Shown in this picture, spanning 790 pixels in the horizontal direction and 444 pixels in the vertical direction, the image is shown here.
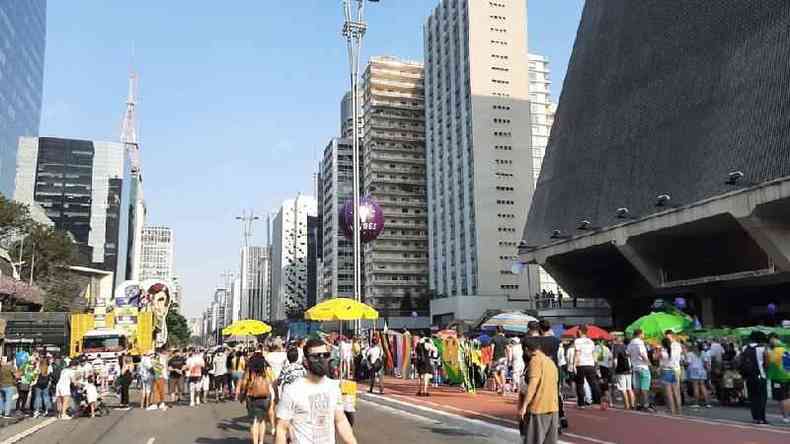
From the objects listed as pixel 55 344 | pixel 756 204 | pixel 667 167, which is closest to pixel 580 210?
pixel 667 167

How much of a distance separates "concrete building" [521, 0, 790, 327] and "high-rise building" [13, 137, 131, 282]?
311ft

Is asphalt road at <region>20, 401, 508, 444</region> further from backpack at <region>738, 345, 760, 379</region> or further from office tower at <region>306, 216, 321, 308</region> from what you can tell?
office tower at <region>306, 216, 321, 308</region>

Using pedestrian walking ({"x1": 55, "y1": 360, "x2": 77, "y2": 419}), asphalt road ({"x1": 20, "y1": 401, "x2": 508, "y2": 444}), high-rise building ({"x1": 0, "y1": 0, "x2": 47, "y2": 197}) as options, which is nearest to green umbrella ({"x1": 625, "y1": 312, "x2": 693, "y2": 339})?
asphalt road ({"x1": 20, "y1": 401, "x2": 508, "y2": 444})

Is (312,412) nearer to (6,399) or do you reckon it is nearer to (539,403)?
(539,403)

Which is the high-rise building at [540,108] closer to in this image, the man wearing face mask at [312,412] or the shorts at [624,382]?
the shorts at [624,382]

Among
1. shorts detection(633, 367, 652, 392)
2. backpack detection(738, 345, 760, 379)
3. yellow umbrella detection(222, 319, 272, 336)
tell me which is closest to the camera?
backpack detection(738, 345, 760, 379)

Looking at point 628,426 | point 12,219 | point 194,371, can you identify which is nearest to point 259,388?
point 628,426

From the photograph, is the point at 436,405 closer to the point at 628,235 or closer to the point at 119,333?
the point at 119,333

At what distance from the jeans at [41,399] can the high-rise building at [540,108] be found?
94251 millimetres

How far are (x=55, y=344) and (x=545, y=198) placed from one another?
3613 cm

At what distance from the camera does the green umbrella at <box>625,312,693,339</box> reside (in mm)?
19641

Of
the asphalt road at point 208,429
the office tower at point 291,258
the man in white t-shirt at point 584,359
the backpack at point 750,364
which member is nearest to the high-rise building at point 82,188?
the office tower at point 291,258

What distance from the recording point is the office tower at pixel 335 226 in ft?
396

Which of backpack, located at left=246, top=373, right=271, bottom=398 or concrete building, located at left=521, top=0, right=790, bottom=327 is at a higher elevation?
concrete building, located at left=521, top=0, right=790, bottom=327
